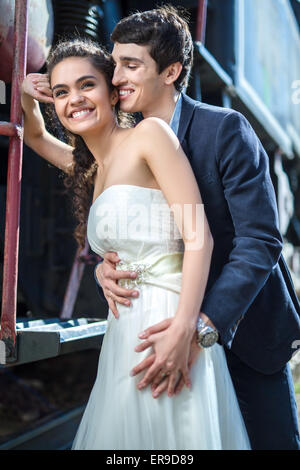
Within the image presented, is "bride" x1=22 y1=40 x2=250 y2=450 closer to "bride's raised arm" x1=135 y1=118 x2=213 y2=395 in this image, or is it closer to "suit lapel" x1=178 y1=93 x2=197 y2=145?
"bride's raised arm" x1=135 y1=118 x2=213 y2=395

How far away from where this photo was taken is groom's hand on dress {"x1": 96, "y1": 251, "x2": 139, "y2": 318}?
1.53 m

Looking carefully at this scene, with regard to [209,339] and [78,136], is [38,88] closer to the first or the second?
[78,136]

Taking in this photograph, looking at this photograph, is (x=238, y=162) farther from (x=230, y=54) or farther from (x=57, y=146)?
(x=230, y=54)

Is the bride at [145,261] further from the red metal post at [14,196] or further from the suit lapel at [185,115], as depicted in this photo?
the red metal post at [14,196]

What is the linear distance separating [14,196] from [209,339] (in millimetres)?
857

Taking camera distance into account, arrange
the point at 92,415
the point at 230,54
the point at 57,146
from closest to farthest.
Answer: the point at 92,415 → the point at 57,146 → the point at 230,54

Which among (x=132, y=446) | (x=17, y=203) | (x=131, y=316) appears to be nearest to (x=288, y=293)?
(x=131, y=316)

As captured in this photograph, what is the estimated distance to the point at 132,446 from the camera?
138cm

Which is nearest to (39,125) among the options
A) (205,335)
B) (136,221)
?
(136,221)

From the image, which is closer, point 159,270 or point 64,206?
point 159,270

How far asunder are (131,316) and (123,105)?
0.65 m

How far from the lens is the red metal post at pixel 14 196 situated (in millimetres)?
1746

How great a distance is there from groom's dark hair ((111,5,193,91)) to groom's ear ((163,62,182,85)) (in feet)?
0.04

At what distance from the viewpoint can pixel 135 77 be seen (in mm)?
1588
